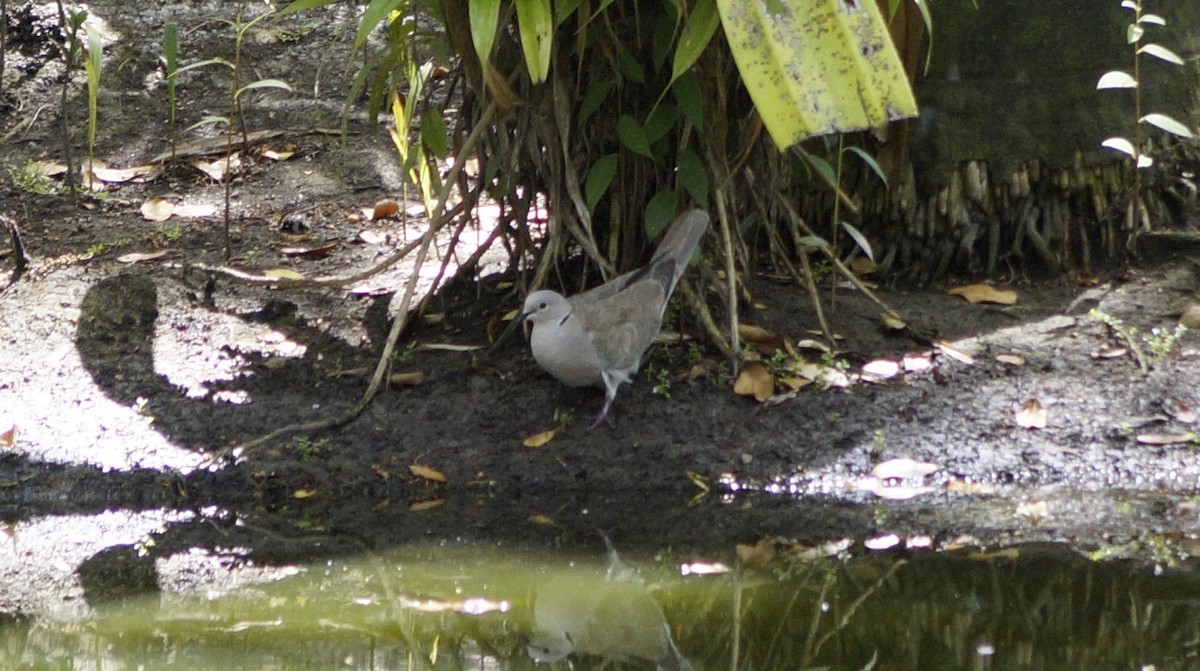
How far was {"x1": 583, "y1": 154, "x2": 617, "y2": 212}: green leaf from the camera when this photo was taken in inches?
171

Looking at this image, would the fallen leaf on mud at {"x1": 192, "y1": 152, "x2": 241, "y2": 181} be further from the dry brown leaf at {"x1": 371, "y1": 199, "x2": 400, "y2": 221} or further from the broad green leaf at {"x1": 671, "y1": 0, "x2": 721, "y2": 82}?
the broad green leaf at {"x1": 671, "y1": 0, "x2": 721, "y2": 82}

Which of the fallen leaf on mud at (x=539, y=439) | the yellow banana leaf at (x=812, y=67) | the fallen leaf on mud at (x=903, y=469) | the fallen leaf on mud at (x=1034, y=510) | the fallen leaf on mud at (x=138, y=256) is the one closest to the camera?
the yellow banana leaf at (x=812, y=67)

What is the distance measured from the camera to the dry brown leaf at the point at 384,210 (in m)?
5.82

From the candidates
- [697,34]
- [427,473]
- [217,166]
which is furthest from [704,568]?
[217,166]

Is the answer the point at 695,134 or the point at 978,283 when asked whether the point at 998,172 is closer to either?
the point at 978,283

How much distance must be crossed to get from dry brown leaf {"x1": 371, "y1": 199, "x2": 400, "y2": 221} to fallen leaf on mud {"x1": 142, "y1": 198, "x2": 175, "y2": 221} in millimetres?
885

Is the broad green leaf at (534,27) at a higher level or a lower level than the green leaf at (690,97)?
higher

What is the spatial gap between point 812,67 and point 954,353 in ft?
4.55

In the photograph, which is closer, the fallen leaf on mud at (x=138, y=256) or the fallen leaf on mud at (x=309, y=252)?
the fallen leaf on mud at (x=138, y=256)

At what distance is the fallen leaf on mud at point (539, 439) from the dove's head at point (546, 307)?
0.36 metres

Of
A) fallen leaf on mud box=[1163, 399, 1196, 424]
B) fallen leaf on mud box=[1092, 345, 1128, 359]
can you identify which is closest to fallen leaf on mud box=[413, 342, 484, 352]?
fallen leaf on mud box=[1092, 345, 1128, 359]

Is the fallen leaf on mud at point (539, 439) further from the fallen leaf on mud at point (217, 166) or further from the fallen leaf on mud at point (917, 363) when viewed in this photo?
the fallen leaf on mud at point (217, 166)

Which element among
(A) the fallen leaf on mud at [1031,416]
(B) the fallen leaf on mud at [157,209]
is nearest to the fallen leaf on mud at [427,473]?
(A) the fallen leaf on mud at [1031,416]

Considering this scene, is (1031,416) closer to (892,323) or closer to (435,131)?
(892,323)
